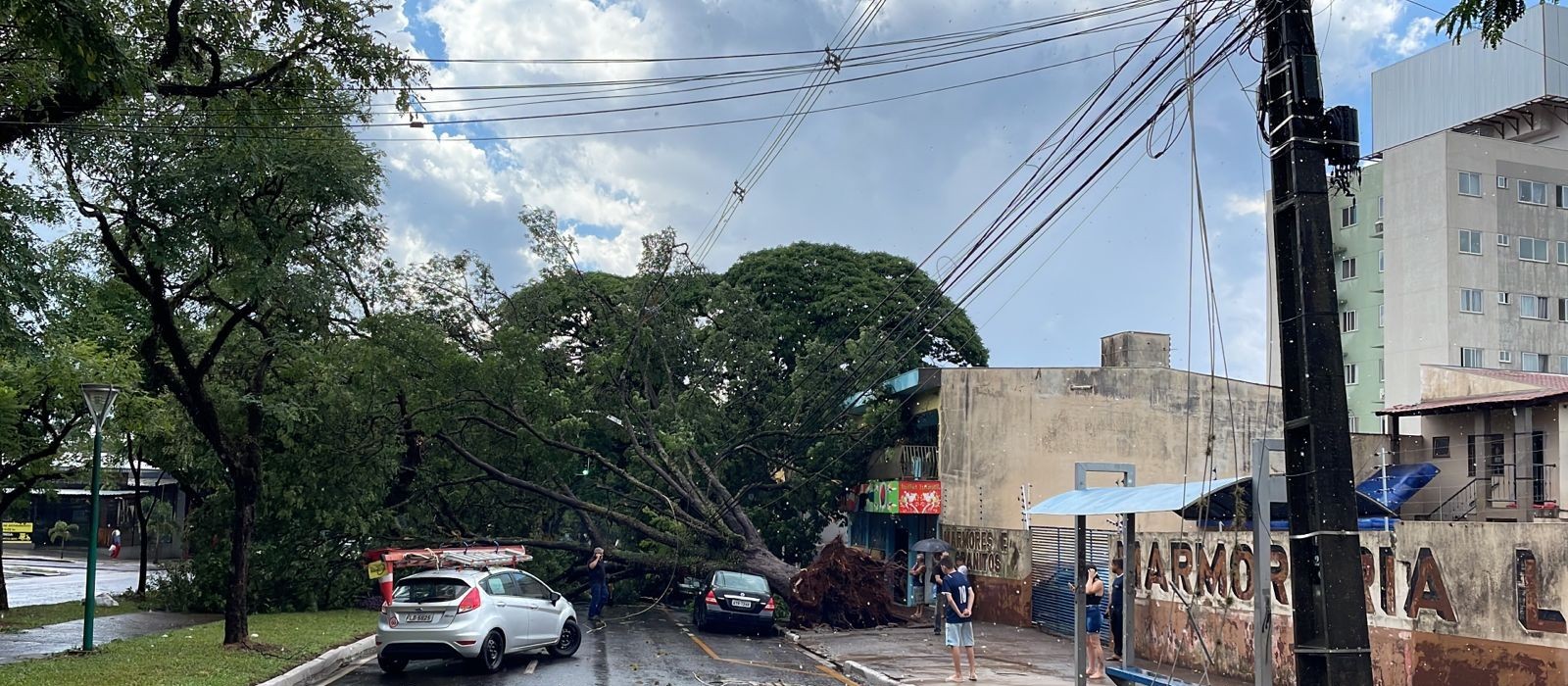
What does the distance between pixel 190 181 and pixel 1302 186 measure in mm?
12057

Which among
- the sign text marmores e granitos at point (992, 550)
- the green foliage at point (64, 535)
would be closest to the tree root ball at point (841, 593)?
the sign text marmores e granitos at point (992, 550)

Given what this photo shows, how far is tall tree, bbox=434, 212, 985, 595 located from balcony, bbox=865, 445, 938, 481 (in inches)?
44.1

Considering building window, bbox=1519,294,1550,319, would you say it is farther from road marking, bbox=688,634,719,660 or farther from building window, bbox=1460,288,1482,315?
road marking, bbox=688,634,719,660

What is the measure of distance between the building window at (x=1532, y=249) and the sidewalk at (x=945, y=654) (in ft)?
116

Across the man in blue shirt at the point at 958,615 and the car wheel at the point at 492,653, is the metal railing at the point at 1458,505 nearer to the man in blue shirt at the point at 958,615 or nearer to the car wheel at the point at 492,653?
the man in blue shirt at the point at 958,615

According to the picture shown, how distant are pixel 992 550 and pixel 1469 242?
31.4m

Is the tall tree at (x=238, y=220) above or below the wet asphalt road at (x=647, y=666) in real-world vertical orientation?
above

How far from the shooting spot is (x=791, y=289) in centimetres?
4884

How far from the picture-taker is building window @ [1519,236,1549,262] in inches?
1986

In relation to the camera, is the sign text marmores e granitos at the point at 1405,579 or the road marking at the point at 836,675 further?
the road marking at the point at 836,675

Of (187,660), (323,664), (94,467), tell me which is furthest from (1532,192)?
(94,467)

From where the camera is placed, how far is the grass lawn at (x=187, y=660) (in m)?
14.3

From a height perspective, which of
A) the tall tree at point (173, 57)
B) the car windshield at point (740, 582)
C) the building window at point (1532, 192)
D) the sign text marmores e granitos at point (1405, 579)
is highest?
the building window at point (1532, 192)

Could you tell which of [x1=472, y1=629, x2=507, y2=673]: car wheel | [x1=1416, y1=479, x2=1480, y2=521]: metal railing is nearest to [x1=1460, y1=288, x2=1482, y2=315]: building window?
[x1=1416, y1=479, x2=1480, y2=521]: metal railing
